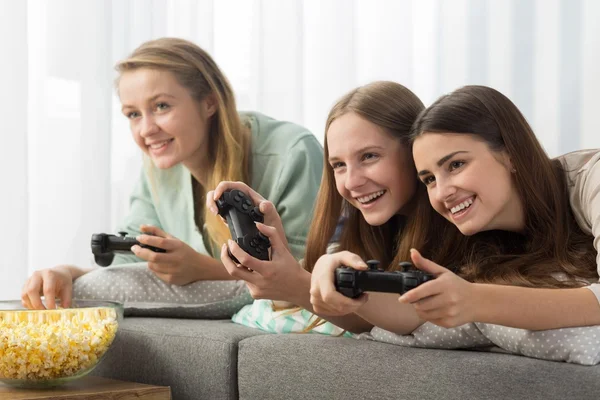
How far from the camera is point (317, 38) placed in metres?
2.44

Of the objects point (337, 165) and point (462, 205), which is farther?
point (337, 165)

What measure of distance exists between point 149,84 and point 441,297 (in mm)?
1171

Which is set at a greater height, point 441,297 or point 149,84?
point 149,84

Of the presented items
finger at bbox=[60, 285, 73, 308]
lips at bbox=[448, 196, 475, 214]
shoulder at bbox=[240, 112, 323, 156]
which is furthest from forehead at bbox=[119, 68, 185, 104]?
lips at bbox=[448, 196, 475, 214]

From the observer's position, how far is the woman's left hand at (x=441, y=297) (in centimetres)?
95

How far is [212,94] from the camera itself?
2023 mm

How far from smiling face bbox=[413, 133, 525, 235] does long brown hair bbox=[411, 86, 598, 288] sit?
12 millimetres

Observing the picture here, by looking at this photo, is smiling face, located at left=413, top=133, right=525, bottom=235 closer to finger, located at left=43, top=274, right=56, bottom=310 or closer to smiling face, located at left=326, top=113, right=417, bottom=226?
smiling face, located at left=326, top=113, right=417, bottom=226

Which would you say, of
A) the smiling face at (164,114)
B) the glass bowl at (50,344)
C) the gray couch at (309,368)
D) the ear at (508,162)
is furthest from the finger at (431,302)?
the smiling face at (164,114)

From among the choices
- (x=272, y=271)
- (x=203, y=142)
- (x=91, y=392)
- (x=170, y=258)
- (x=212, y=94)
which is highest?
(x=212, y=94)

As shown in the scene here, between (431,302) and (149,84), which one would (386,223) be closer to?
(431,302)

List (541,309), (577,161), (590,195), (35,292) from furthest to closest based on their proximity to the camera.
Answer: (35,292), (577,161), (590,195), (541,309)

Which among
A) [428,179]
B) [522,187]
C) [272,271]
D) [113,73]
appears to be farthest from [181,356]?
[113,73]

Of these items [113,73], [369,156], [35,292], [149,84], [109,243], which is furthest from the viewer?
[113,73]
